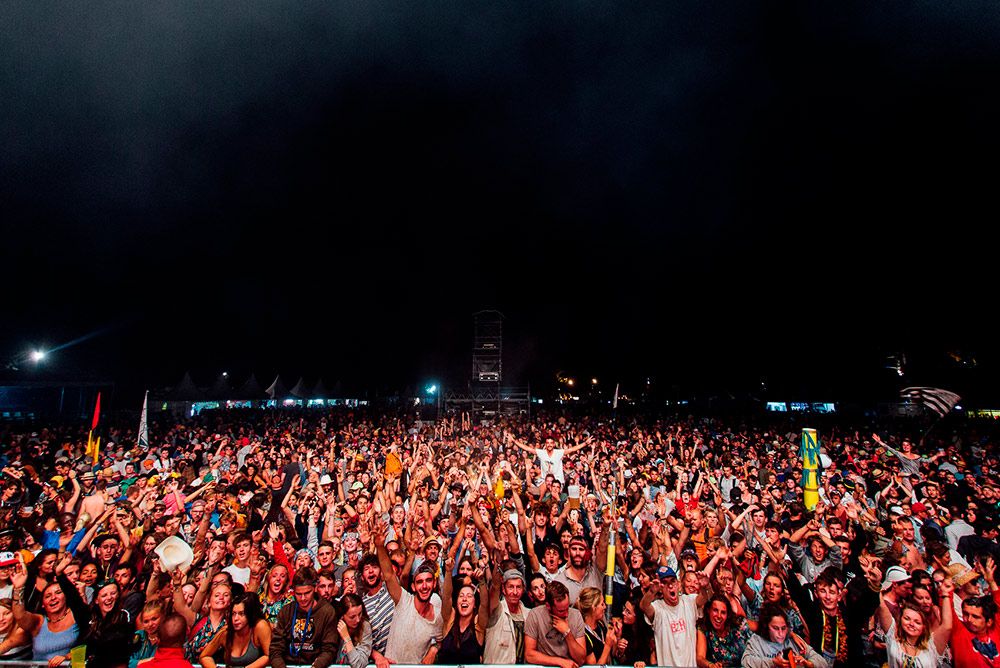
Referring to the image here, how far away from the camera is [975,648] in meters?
3.81

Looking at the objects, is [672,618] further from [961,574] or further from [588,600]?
[961,574]

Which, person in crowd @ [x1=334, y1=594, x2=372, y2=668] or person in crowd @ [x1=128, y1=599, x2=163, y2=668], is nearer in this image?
person in crowd @ [x1=334, y1=594, x2=372, y2=668]

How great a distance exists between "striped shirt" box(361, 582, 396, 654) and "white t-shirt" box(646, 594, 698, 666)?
7.64 feet

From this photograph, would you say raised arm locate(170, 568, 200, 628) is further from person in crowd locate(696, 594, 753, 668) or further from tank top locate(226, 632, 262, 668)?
person in crowd locate(696, 594, 753, 668)

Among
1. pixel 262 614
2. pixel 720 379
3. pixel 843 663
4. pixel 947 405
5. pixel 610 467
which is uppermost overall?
pixel 720 379

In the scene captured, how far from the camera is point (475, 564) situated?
5.00 m

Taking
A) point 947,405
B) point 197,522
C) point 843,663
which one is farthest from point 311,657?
point 947,405

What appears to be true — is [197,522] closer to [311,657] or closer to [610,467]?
[311,657]

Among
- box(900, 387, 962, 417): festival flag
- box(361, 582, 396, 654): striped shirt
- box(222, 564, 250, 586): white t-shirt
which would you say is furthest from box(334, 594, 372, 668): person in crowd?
box(900, 387, 962, 417): festival flag

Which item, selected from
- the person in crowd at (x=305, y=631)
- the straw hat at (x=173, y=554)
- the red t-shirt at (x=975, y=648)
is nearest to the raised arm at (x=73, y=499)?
the straw hat at (x=173, y=554)

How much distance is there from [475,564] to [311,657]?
1674 millimetres

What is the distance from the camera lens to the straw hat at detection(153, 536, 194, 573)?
5.29 m

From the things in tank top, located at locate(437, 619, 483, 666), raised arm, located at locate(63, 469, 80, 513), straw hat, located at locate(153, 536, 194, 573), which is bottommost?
tank top, located at locate(437, 619, 483, 666)

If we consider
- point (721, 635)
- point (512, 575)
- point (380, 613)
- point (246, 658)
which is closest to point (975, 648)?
point (721, 635)
